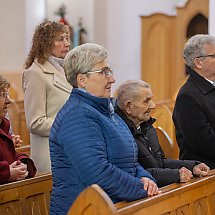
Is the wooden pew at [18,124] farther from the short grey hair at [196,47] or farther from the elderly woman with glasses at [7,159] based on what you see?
the short grey hair at [196,47]

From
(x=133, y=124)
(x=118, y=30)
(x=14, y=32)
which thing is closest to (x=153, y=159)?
(x=133, y=124)

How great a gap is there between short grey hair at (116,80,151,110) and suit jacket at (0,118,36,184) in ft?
2.01

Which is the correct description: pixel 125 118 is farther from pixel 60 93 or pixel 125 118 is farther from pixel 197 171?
pixel 60 93

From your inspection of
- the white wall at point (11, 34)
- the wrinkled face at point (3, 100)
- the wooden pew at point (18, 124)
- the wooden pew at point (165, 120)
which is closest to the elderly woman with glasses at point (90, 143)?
the wrinkled face at point (3, 100)

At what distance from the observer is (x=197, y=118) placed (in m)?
3.27

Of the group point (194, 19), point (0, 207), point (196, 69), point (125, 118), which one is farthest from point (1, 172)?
point (194, 19)

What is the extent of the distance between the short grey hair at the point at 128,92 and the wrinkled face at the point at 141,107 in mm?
17

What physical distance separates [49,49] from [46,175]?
0.89m

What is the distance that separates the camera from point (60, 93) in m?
3.60

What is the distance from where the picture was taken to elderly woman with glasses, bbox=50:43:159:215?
2.39 m

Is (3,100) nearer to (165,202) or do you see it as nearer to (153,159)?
(153,159)

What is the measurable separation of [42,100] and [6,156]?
59 cm

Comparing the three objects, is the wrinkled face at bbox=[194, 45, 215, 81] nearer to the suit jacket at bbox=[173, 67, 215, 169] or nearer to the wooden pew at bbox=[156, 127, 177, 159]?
the suit jacket at bbox=[173, 67, 215, 169]

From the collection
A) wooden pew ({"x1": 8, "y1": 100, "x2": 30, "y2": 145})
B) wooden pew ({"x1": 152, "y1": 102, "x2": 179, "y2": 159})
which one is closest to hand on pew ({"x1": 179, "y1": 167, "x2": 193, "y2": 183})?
wooden pew ({"x1": 152, "y1": 102, "x2": 179, "y2": 159})
